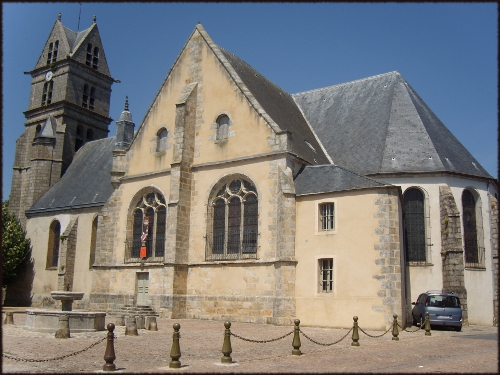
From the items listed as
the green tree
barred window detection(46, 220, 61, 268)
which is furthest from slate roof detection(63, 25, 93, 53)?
barred window detection(46, 220, 61, 268)

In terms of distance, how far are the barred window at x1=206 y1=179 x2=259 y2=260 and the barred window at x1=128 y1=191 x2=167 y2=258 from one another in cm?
287

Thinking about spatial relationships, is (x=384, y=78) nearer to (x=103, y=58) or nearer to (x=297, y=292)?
(x=297, y=292)

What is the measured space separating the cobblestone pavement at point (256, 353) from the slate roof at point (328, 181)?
5675 mm

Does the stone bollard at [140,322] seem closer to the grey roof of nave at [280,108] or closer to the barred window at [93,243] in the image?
the grey roof of nave at [280,108]

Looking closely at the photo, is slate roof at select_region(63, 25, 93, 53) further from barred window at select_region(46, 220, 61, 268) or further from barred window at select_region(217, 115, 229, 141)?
barred window at select_region(217, 115, 229, 141)

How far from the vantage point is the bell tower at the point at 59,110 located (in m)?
36.2

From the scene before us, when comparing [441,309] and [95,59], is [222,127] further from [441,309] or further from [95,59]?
[95,59]

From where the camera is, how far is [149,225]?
2495 centimetres

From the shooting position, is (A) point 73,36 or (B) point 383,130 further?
Answer: (A) point 73,36

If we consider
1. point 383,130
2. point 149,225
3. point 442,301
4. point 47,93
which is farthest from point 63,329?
point 47,93

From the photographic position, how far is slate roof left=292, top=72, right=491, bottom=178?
23.4m

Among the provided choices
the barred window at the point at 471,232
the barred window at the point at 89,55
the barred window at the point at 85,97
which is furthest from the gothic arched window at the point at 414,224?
the barred window at the point at 89,55

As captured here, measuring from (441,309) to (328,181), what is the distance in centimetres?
614

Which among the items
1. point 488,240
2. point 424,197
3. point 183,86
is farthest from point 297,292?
point 183,86
